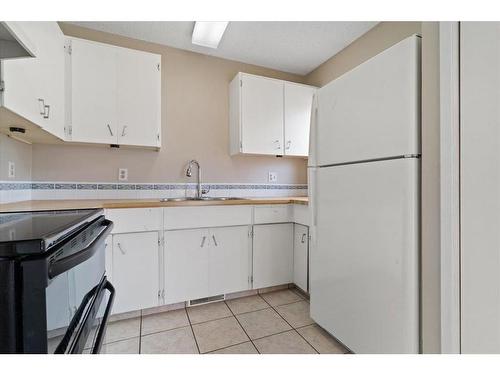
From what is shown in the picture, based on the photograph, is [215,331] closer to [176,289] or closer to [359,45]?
[176,289]

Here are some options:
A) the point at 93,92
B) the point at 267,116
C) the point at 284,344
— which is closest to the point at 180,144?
the point at 93,92

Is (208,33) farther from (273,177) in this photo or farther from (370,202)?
(370,202)

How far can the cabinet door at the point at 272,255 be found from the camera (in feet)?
6.97

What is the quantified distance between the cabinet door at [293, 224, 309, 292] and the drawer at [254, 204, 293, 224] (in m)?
0.13

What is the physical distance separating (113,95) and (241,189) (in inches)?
57.1

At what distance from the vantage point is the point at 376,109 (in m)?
1.20

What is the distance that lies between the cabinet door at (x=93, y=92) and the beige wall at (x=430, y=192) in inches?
80.7

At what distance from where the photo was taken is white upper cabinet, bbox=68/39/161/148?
184 cm

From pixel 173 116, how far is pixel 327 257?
1898mm

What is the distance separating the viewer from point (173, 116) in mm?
2400

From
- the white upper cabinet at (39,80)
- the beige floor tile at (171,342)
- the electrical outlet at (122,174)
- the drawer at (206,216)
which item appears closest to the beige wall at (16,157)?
the white upper cabinet at (39,80)

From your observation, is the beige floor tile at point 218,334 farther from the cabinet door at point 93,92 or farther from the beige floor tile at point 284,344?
the cabinet door at point 93,92

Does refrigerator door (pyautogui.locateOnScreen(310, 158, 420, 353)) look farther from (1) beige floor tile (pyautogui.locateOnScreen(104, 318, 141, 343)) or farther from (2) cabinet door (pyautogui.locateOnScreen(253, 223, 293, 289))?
(1) beige floor tile (pyautogui.locateOnScreen(104, 318, 141, 343))

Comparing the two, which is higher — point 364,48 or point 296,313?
point 364,48
